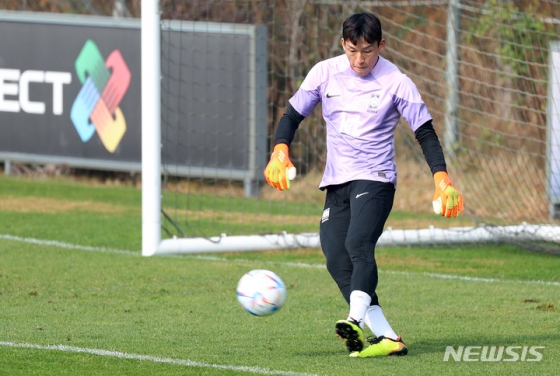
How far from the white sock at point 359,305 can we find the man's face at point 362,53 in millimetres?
1221

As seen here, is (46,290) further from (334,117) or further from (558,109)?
(558,109)

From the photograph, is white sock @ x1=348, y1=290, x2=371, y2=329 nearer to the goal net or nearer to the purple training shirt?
the purple training shirt

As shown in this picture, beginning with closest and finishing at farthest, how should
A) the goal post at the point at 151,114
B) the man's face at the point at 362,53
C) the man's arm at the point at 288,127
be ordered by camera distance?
1. the man's face at the point at 362,53
2. the man's arm at the point at 288,127
3. the goal post at the point at 151,114

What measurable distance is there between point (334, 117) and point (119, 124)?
8645 mm

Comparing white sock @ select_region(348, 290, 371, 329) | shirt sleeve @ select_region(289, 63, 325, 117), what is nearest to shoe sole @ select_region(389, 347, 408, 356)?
white sock @ select_region(348, 290, 371, 329)

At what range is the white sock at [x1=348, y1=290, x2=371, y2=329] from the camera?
5305mm

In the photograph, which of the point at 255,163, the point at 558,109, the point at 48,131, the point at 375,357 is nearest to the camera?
the point at 375,357

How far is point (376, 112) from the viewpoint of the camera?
5.66 metres

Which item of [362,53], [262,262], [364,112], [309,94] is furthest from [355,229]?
[262,262]

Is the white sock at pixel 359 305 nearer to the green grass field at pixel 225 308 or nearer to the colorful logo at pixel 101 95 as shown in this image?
the green grass field at pixel 225 308

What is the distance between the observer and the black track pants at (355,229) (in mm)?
5473

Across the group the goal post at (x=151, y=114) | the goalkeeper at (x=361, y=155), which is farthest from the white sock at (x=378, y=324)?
the goal post at (x=151, y=114)

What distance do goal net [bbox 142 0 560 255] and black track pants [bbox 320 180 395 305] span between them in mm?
3802

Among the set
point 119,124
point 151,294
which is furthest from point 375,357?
point 119,124
